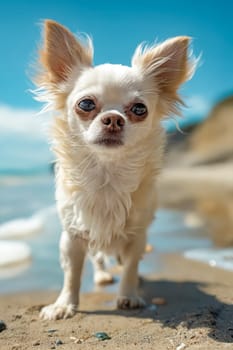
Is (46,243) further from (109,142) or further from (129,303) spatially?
(109,142)

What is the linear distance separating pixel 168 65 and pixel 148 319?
65.3 inches

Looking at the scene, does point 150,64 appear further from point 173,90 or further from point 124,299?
point 124,299

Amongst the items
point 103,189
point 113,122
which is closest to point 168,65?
point 113,122

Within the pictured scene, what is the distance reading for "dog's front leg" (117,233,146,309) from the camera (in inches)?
140

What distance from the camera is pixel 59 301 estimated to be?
347 centimetres

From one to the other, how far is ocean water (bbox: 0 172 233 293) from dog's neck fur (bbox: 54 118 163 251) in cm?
89

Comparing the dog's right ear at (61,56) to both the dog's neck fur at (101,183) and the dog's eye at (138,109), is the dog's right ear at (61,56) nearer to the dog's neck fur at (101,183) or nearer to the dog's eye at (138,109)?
the dog's neck fur at (101,183)

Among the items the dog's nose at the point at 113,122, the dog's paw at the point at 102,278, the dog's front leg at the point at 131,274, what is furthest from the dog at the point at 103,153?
the dog's paw at the point at 102,278

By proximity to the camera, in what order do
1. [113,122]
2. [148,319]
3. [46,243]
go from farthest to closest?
[46,243]
[148,319]
[113,122]

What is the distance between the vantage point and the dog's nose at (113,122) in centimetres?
296

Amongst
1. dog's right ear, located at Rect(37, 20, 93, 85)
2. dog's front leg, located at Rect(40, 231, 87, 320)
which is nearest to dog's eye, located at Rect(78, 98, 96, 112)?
dog's right ear, located at Rect(37, 20, 93, 85)

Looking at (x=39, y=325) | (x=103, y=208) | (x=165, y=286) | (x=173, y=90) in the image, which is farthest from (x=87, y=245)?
(x=173, y=90)

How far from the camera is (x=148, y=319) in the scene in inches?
125

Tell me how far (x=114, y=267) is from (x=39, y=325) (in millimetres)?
1741
